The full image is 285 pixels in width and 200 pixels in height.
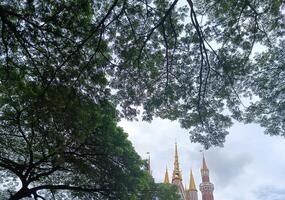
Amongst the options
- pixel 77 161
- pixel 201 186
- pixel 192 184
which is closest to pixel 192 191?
pixel 192 184

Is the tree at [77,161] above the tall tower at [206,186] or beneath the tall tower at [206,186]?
beneath

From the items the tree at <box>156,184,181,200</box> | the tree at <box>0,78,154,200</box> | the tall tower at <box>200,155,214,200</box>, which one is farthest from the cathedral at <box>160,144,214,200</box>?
the tree at <box>0,78,154,200</box>

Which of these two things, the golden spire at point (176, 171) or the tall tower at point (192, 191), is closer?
the golden spire at point (176, 171)

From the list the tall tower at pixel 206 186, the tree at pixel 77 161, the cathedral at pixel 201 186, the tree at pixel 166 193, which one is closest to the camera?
the tree at pixel 77 161

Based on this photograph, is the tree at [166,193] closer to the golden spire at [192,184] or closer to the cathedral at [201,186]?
the cathedral at [201,186]

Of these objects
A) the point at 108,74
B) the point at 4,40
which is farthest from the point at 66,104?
the point at 4,40

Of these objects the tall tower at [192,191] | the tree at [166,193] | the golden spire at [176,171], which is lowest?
the tree at [166,193]

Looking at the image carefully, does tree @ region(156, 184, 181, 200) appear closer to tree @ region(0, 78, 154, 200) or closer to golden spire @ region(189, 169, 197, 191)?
tree @ region(0, 78, 154, 200)

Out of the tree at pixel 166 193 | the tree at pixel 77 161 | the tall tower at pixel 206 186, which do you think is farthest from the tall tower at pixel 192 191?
the tree at pixel 77 161

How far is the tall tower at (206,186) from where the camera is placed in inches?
2339

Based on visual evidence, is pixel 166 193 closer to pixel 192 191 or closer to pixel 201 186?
pixel 192 191

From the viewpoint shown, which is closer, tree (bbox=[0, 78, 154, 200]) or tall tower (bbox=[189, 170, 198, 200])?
tree (bbox=[0, 78, 154, 200])

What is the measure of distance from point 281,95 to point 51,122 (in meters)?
6.05

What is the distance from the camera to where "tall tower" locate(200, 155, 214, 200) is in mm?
59406
